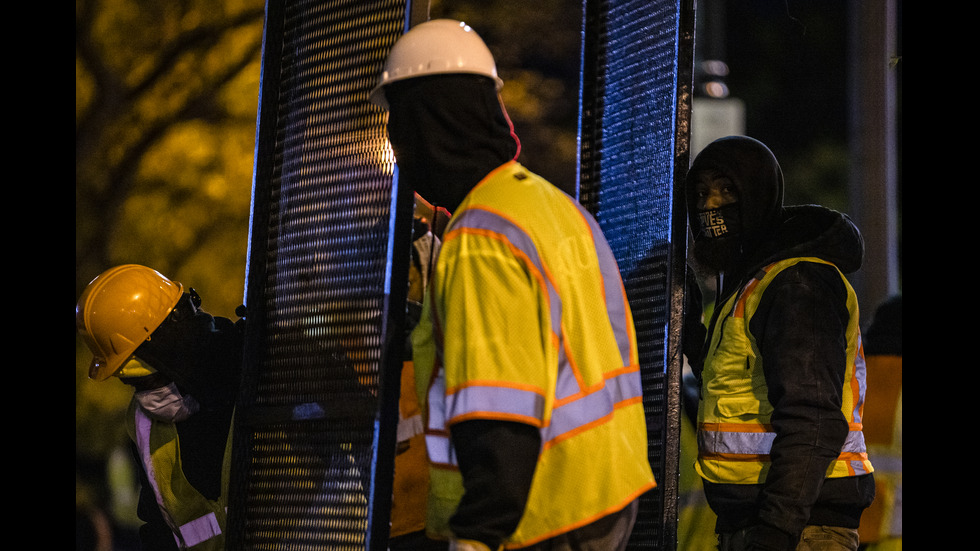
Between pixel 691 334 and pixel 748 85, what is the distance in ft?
48.5

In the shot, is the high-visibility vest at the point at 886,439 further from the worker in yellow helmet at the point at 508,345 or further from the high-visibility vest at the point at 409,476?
the worker in yellow helmet at the point at 508,345

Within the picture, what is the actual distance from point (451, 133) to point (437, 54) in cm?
24

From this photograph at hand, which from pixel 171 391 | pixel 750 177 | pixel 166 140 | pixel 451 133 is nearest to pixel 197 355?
pixel 171 391

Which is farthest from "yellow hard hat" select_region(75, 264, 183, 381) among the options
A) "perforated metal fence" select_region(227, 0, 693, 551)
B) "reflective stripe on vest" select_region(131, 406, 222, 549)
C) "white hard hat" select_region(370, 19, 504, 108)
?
"white hard hat" select_region(370, 19, 504, 108)

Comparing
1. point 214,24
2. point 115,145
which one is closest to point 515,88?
point 214,24

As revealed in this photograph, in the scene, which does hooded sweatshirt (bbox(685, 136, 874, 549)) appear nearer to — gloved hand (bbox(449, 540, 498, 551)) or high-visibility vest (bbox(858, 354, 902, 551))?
gloved hand (bbox(449, 540, 498, 551))

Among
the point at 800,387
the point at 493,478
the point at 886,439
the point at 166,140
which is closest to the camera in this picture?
the point at 493,478

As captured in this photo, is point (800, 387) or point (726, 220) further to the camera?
point (726, 220)

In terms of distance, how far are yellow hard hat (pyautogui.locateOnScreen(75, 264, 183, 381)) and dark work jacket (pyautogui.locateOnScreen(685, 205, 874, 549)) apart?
8.02 feet

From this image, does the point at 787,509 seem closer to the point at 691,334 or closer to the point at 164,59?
the point at 691,334

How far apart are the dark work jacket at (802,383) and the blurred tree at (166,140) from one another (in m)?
7.04

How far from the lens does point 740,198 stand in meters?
4.21

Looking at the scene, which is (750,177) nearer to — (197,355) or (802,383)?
(802,383)

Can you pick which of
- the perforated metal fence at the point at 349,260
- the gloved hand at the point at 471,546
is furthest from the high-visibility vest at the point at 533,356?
the perforated metal fence at the point at 349,260
